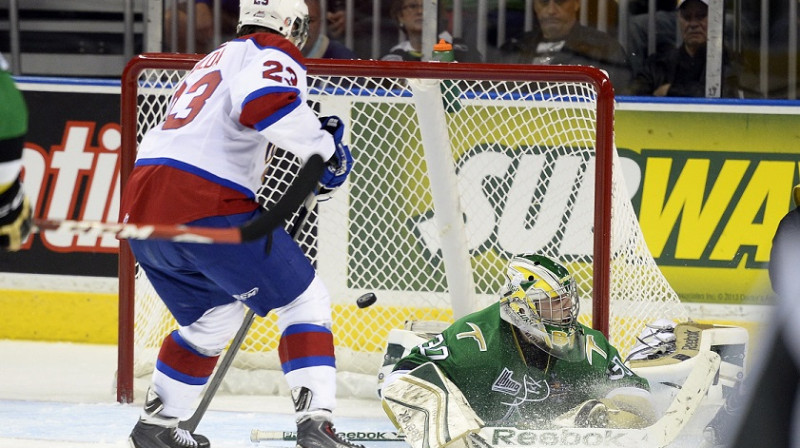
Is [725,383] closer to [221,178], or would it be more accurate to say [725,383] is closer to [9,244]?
[221,178]

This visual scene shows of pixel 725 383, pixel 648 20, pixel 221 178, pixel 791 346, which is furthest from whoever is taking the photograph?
pixel 648 20

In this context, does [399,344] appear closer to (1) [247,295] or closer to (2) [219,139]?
(1) [247,295]

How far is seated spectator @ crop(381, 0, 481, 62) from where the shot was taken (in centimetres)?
511

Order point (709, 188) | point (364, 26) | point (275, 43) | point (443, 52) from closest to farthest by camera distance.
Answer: point (275, 43)
point (443, 52)
point (709, 188)
point (364, 26)

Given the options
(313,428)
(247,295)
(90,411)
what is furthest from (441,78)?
(90,411)

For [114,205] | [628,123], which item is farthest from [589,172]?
[114,205]

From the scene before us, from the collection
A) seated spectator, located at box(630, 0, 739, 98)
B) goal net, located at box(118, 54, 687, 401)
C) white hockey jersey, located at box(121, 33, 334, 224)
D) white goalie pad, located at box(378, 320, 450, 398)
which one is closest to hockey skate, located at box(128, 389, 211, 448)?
white hockey jersey, located at box(121, 33, 334, 224)

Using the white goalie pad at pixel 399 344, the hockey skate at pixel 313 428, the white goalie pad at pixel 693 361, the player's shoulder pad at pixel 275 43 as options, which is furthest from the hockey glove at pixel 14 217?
the white goalie pad at pixel 693 361

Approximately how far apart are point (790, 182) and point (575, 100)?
95cm

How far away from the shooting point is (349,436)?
3703mm

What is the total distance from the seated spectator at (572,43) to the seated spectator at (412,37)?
294 millimetres

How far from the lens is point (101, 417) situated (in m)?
3.96

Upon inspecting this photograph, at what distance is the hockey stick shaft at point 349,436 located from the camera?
360 cm

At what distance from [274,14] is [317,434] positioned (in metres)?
1.06
